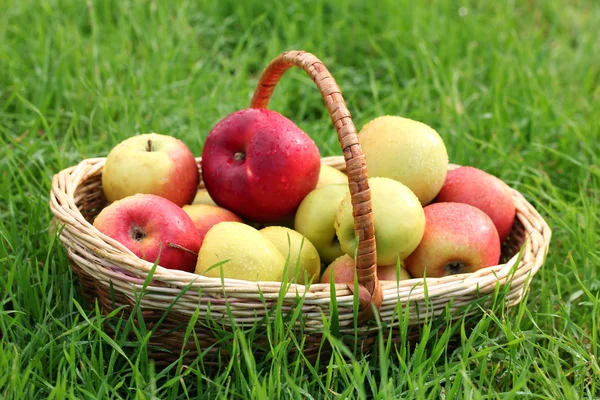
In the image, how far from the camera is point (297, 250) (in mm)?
1896

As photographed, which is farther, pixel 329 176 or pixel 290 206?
pixel 329 176

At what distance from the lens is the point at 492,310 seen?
5.82ft

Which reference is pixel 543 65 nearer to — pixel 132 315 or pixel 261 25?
pixel 261 25

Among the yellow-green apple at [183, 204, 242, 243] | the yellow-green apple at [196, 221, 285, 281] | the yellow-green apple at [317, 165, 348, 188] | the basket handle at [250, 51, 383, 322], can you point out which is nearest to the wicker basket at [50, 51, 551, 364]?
the basket handle at [250, 51, 383, 322]

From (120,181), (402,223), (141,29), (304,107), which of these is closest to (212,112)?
(304,107)

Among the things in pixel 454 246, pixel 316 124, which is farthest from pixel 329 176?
pixel 316 124

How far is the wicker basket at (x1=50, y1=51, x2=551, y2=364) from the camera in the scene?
1.62 m

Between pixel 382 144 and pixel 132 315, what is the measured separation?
88 cm

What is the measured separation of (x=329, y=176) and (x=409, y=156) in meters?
0.29

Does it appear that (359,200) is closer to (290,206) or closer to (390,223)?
(390,223)

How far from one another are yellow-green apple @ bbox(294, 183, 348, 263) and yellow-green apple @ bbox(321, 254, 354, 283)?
93 mm

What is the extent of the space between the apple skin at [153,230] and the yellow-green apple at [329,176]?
496mm

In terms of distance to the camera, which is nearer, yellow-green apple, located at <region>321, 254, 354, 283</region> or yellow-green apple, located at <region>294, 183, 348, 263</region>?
yellow-green apple, located at <region>321, 254, 354, 283</region>

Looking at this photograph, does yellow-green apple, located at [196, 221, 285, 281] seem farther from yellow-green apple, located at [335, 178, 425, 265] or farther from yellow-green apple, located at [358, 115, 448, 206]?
yellow-green apple, located at [358, 115, 448, 206]
